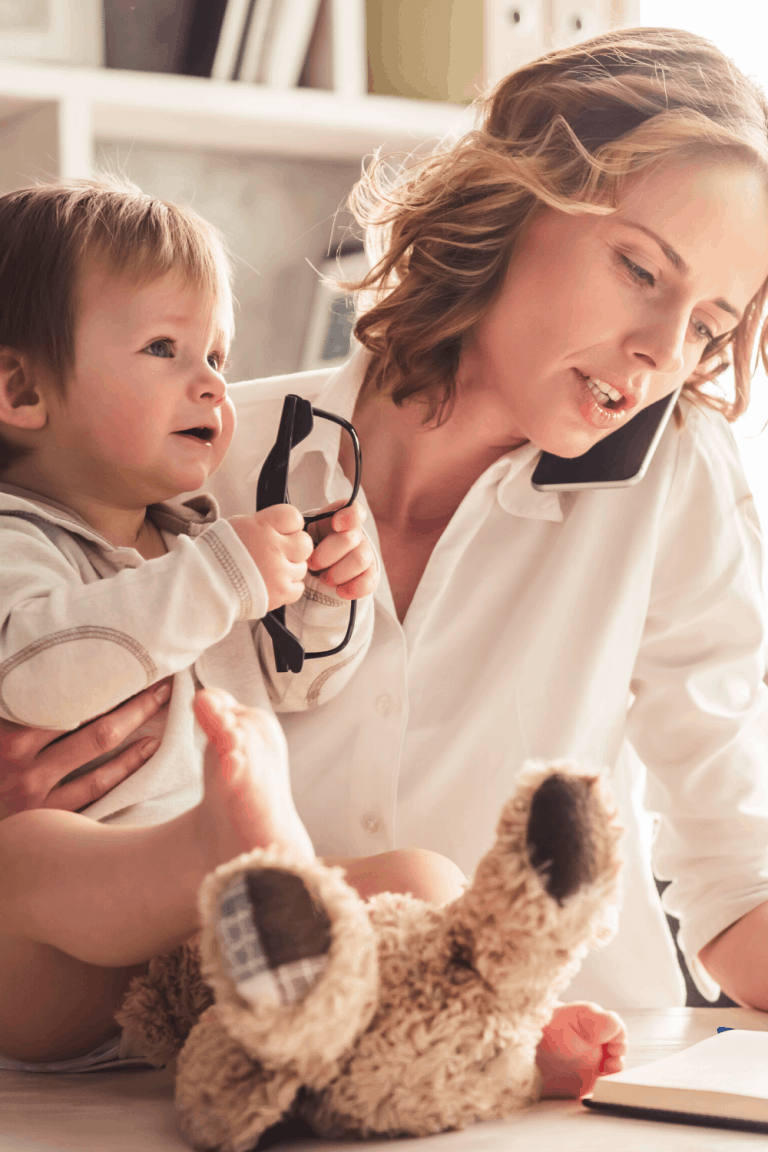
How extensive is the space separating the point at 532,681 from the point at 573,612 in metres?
0.10

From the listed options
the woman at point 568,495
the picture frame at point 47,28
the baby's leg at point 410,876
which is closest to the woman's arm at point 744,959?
the woman at point 568,495

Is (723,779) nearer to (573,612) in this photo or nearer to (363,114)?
(573,612)

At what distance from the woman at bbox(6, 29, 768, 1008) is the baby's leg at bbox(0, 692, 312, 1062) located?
42 centimetres

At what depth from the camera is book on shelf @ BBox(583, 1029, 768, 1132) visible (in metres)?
0.56

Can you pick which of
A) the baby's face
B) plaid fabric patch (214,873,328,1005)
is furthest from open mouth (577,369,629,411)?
plaid fabric patch (214,873,328,1005)

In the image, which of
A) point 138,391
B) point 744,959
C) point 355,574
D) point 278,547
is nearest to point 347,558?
point 355,574

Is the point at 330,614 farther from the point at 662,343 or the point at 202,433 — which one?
the point at 662,343

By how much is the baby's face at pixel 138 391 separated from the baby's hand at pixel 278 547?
14cm

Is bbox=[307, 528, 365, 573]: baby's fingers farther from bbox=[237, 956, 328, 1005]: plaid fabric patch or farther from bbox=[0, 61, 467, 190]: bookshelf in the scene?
bbox=[0, 61, 467, 190]: bookshelf

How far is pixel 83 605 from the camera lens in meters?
0.76

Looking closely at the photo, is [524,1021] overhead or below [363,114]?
below

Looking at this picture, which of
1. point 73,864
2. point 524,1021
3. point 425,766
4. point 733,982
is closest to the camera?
point 524,1021

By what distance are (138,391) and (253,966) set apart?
1.91 feet

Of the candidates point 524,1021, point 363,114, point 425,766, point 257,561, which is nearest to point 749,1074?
point 524,1021
